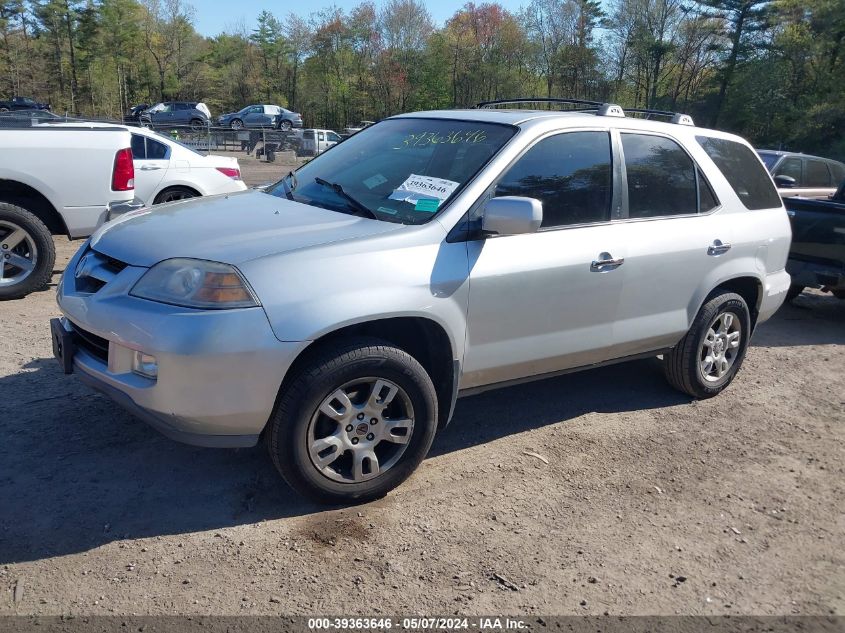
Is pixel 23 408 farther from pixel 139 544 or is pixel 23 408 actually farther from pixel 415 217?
pixel 415 217

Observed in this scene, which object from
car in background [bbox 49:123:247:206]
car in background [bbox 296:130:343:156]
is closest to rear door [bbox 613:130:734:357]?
car in background [bbox 49:123:247:206]

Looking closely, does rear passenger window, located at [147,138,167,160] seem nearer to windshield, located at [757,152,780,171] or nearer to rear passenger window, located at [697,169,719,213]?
rear passenger window, located at [697,169,719,213]

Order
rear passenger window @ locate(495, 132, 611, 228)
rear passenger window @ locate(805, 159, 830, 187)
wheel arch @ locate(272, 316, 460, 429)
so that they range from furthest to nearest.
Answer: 1. rear passenger window @ locate(805, 159, 830, 187)
2. rear passenger window @ locate(495, 132, 611, 228)
3. wheel arch @ locate(272, 316, 460, 429)

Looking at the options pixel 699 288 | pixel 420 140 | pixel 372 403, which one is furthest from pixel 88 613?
pixel 699 288

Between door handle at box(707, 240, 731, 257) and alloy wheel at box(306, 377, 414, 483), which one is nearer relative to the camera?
alloy wheel at box(306, 377, 414, 483)

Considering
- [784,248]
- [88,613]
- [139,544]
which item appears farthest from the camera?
[784,248]

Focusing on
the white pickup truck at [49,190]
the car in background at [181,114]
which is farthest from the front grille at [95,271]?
the car in background at [181,114]

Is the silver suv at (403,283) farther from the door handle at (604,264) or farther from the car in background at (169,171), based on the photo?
the car in background at (169,171)

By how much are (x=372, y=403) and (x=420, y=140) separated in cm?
170

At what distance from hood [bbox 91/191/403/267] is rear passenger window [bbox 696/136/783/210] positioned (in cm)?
263

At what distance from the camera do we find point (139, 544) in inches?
125

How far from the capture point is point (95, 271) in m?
3.62

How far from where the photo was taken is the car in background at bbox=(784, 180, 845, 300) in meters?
7.40

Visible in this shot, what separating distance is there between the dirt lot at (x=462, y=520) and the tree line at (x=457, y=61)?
112 feet
